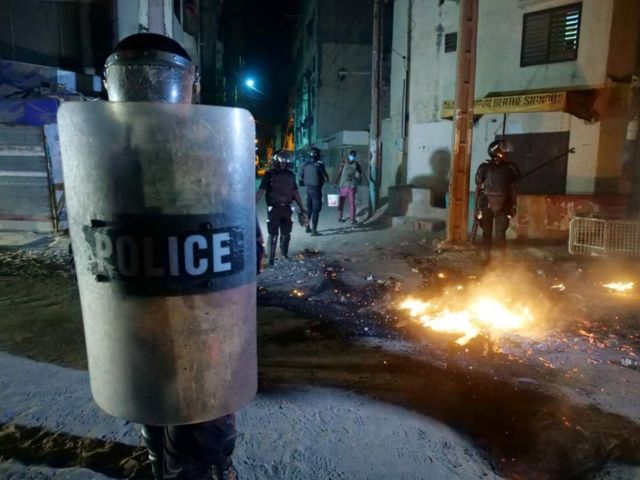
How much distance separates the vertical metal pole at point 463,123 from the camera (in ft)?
29.5

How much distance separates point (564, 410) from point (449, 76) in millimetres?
13513

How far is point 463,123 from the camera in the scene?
9367mm

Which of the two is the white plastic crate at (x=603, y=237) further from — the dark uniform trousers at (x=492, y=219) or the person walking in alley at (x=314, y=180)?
the person walking in alley at (x=314, y=180)

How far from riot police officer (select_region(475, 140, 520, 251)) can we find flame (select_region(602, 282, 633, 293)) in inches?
80.3

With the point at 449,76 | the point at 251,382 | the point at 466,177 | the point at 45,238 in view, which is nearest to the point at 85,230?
the point at 251,382

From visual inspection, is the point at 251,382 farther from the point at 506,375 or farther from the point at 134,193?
the point at 506,375

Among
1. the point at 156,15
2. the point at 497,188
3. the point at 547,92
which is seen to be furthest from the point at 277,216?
the point at 547,92

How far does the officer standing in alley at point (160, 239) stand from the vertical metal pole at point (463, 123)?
848 centimetres

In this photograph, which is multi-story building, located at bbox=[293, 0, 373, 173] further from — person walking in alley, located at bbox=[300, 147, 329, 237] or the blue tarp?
the blue tarp

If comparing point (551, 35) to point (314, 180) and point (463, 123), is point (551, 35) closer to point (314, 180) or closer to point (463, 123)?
point (463, 123)

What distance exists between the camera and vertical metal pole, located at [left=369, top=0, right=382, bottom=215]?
13.9 metres

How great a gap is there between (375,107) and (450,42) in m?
3.29

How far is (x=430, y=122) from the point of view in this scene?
15.8 m

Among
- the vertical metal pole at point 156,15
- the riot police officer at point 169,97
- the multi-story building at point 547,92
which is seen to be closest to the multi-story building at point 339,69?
the multi-story building at point 547,92
